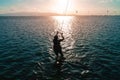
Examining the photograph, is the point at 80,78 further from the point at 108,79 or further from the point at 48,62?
the point at 48,62

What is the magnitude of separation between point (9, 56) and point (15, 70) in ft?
Answer: 18.7

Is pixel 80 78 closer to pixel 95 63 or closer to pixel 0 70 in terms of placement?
pixel 95 63

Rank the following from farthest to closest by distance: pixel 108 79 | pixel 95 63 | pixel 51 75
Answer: pixel 95 63 → pixel 51 75 → pixel 108 79

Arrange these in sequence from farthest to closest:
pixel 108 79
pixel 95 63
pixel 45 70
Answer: pixel 95 63
pixel 45 70
pixel 108 79

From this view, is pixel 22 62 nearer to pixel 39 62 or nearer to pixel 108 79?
pixel 39 62

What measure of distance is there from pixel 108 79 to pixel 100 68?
2553 mm

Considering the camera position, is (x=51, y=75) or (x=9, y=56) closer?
(x=51, y=75)

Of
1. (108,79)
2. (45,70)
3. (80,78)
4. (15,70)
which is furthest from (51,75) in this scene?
(108,79)

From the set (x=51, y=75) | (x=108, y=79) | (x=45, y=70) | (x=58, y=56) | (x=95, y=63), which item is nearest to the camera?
(x=108, y=79)

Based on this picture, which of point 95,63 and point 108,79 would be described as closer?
point 108,79

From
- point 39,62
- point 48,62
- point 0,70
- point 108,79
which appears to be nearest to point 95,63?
point 108,79

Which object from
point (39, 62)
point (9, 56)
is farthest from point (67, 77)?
point (9, 56)

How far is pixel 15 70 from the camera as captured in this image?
15953mm

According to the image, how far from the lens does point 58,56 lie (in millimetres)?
20312
